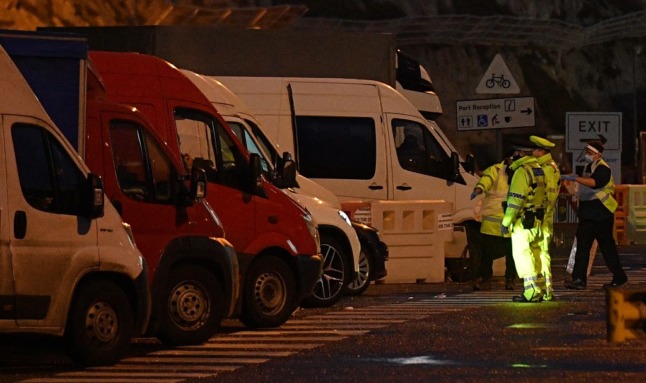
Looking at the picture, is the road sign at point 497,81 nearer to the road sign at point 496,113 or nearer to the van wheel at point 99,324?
the road sign at point 496,113

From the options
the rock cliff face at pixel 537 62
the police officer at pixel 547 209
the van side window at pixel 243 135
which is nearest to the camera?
the van side window at pixel 243 135

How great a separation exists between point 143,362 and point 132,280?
0.68m

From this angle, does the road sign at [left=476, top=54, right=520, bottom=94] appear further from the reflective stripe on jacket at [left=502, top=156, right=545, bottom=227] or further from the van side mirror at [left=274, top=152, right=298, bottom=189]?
the van side mirror at [left=274, top=152, right=298, bottom=189]

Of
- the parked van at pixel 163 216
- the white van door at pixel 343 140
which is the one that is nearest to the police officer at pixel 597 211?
the white van door at pixel 343 140

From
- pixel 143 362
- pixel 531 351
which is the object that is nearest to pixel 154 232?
pixel 143 362

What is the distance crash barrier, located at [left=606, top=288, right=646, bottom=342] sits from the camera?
335 inches

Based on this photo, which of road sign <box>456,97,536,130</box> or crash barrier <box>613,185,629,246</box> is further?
crash barrier <box>613,185,629,246</box>

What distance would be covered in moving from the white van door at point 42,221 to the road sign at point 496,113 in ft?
55.7

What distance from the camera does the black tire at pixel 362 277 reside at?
20547 mm

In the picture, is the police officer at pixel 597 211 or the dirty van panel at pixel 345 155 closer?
the police officer at pixel 597 211

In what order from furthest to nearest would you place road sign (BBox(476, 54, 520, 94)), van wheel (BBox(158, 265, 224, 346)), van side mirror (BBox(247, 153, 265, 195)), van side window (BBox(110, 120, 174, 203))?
road sign (BBox(476, 54, 520, 94)), van side mirror (BBox(247, 153, 265, 195)), van wheel (BBox(158, 265, 224, 346)), van side window (BBox(110, 120, 174, 203))

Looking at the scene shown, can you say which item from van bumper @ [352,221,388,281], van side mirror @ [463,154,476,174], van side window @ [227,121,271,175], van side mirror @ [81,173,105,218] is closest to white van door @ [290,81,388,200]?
van side mirror @ [463,154,476,174]

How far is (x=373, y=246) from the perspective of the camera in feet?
67.2

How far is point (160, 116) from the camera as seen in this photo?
16.0m
